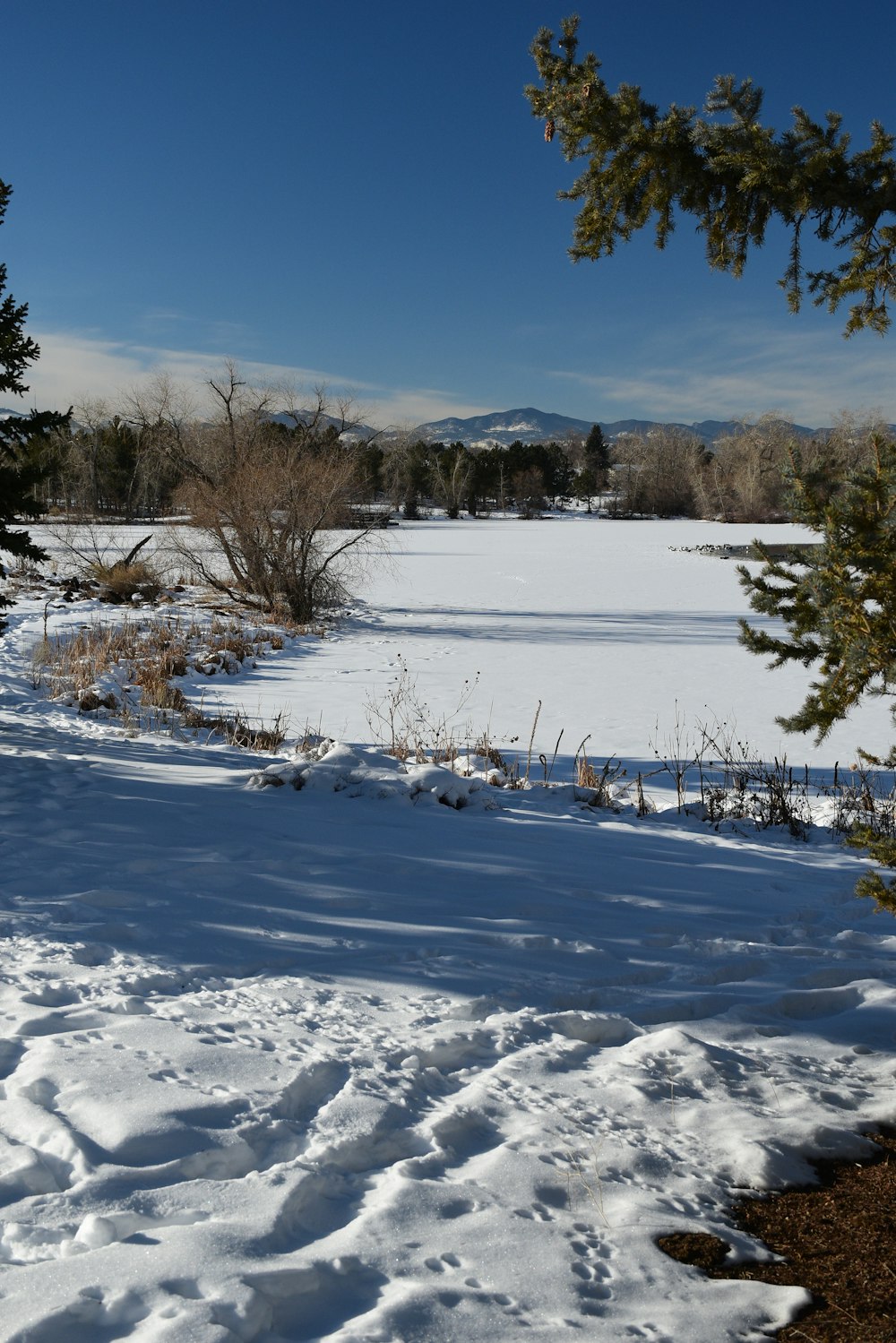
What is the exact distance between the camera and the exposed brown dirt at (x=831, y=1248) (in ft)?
6.97

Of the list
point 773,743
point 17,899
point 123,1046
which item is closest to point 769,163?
point 123,1046

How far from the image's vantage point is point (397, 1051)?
10.7ft

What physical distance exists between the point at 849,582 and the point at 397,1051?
7.27 feet

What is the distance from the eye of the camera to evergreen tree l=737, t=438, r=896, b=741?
9.87 feet

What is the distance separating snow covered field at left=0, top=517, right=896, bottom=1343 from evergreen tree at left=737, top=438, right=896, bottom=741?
4.45 ft

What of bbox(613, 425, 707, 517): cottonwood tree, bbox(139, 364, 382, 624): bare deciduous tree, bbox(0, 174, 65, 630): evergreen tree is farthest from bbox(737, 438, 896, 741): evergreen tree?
bbox(613, 425, 707, 517): cottonwood tree

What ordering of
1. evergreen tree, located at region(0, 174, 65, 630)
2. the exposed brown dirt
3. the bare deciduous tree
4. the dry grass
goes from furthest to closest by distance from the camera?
1. the bare deciduous tree
2. the dry grass
3. evergreen tree, located at region(0, 174, 65, 630)
4. the exposed brown dirt

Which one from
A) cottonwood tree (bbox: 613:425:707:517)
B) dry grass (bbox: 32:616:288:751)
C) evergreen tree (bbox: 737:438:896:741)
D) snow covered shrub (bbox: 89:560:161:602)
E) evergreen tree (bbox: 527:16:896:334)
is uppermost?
cottonwood tree (bbox: 613:425:707:517)

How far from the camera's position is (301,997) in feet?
12.0

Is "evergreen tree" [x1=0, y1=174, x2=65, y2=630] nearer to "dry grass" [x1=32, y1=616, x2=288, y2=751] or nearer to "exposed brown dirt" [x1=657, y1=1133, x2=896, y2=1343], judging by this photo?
"dry grass" [x1=32, y1=616, x2=288, y2=751]

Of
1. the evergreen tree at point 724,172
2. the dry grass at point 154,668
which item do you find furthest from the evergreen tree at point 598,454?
the evergreen tree at point 724,172

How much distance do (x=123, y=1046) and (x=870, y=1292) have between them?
92.0 inches

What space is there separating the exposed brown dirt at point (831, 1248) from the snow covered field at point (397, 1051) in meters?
0.06

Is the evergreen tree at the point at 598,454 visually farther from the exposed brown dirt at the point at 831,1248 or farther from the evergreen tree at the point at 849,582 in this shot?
the exposed brown dirt at the point at 831,1248
